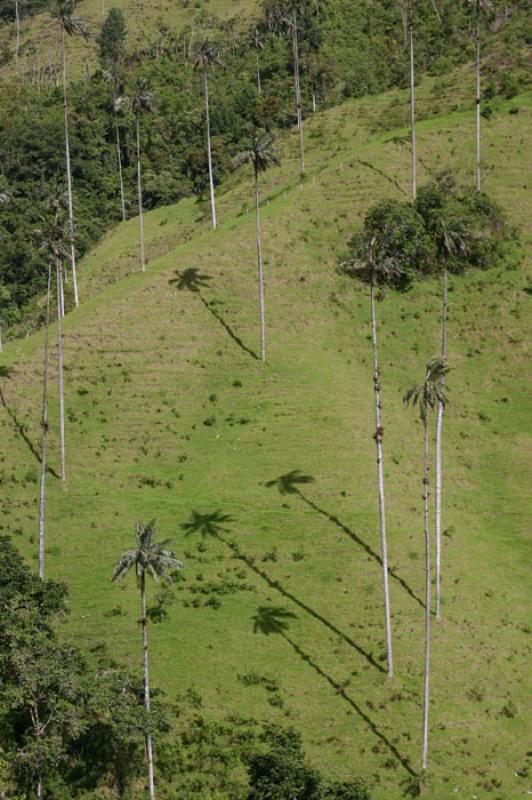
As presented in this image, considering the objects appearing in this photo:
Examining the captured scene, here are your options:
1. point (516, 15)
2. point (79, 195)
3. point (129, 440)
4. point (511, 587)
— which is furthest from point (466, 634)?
point (516, 15)

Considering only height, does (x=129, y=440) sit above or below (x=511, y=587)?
above

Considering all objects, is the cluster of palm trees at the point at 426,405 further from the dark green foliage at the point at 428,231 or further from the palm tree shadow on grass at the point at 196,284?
the dark green foliage at the point at 428,231

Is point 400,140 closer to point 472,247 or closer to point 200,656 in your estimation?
point 472,247

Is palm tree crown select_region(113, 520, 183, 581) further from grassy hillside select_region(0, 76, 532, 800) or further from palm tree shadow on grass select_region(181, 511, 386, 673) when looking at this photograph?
palm tree shadow on grass select_region(181, 511, 386, 673)

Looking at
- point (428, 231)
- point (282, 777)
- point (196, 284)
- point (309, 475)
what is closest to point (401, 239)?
point (428, 231)

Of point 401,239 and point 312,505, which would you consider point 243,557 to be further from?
point 401,239

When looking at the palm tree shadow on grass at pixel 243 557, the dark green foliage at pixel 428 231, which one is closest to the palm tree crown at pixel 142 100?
the dark green foliage at pixel 428 231
